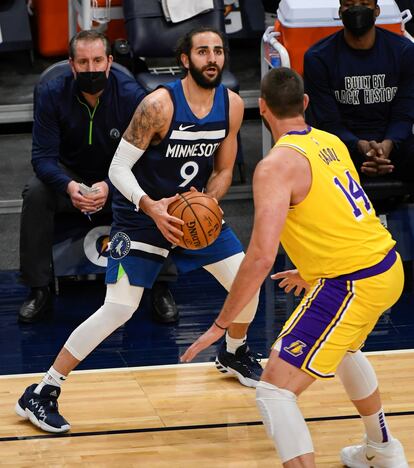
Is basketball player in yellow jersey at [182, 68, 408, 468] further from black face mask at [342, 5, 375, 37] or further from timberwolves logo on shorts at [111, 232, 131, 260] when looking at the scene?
black face mask at [342, 5, 375, 37]

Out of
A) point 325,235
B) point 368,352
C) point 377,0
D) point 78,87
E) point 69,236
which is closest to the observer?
point 325,235

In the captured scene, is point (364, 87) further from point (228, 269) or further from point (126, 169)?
point (126, 169)

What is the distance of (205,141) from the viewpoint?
206 inches

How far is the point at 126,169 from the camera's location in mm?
5121

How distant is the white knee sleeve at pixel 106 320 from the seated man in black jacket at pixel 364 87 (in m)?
2.06

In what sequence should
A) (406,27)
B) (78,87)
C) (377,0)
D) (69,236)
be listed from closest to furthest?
(78,87)
(69,236)
(377,0)
(406,27)

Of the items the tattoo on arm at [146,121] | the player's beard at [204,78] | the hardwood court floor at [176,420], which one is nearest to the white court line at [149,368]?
the hardwood court floor at [176,420]

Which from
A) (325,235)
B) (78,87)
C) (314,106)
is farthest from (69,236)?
(325,235)

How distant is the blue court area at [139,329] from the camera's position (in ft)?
19.1

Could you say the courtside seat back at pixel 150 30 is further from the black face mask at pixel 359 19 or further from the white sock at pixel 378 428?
the white sock at pixel 378 428

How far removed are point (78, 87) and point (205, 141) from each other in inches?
48.5

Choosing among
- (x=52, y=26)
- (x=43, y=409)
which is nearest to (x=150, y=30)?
(x=52, y=26)

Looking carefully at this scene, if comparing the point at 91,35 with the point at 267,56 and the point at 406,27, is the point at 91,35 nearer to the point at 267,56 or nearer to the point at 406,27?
the point at 267,56

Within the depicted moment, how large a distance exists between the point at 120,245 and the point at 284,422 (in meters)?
1.43
